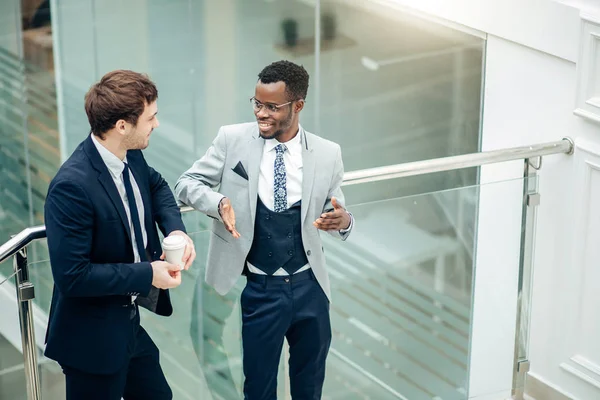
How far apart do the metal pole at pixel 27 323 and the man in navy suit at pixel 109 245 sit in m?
0.21

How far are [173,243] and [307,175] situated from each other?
0.56 m

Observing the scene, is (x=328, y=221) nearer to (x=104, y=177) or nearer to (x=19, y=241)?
(x=104, y=177)

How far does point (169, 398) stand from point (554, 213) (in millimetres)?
1962

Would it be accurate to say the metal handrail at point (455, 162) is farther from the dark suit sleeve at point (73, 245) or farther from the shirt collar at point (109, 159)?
the dark suit sleeve at point (73, 245)

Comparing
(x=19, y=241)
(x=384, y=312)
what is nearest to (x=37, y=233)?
(x=19, y=241)

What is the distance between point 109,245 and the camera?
2.85m

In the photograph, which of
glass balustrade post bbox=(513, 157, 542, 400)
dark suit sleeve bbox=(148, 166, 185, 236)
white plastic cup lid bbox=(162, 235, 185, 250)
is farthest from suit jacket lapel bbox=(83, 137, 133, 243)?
glass balustrade post bbox=(513, 157, 542, 400)

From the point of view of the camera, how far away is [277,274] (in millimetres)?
3246

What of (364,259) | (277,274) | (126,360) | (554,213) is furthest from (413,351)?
(126,360)

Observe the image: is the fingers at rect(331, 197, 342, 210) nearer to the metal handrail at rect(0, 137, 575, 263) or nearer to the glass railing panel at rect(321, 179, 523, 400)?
the metal handrail at rect(0, 137, 575, 263)

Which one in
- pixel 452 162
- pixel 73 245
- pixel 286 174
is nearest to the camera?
pixel 73 245

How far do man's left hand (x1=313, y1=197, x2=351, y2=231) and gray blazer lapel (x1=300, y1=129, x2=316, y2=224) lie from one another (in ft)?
0.26

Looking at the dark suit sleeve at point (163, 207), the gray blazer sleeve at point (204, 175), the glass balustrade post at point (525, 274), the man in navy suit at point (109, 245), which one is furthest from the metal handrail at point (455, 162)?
the man in navy suit at point (109, 245)

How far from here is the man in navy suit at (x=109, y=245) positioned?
2.74 m
